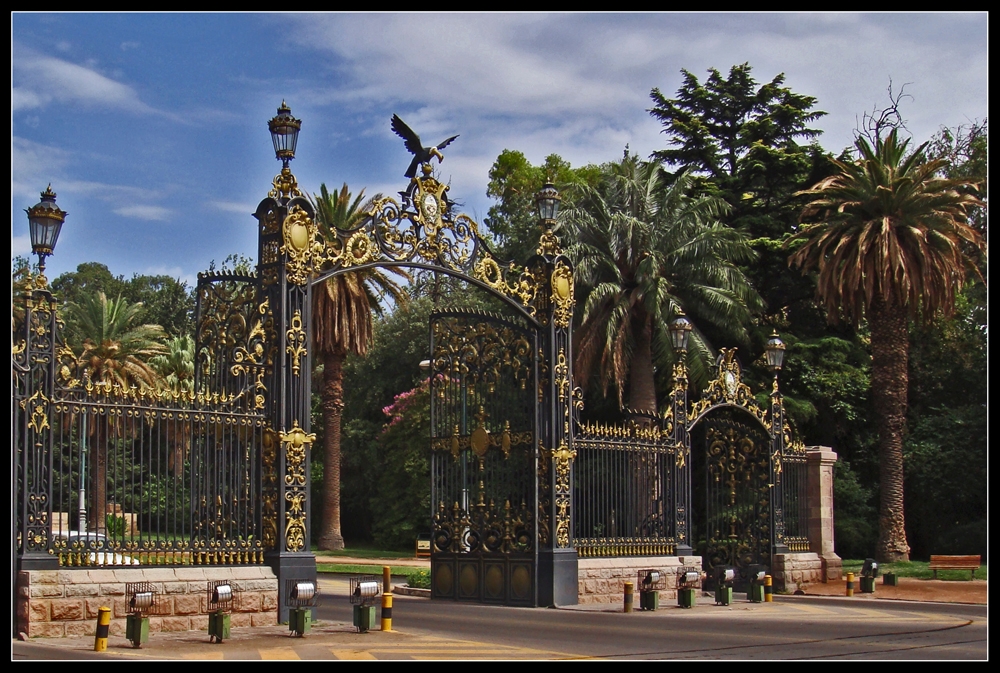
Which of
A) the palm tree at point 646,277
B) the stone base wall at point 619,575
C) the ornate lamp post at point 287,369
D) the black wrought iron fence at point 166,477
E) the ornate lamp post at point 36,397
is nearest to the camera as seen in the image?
the ornate lamp post at point 36,397

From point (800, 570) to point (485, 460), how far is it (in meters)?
8.52

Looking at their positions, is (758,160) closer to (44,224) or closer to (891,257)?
(891,257)

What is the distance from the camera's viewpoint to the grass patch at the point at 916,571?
96.7 feet

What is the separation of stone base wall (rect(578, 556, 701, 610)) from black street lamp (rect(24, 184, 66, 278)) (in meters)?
10.8

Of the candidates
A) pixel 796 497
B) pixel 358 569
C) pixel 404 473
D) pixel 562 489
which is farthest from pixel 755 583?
pixel 404 473

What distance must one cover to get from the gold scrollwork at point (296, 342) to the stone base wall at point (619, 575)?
6.87 m

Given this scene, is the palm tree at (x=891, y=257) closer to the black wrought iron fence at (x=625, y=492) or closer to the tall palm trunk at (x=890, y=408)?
the tall palm trunk at (x=890, y=408)

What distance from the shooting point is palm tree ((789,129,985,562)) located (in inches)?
1321

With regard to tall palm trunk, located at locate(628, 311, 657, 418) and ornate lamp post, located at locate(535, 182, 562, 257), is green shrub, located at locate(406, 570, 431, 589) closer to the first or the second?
tall palm trunk, located at locate(628, 311, 657, 418)

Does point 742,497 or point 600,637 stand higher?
point 742,497

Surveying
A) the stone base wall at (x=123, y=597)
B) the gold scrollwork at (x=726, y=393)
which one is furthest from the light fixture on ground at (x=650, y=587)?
the stone base wall at (x=123, y=597)

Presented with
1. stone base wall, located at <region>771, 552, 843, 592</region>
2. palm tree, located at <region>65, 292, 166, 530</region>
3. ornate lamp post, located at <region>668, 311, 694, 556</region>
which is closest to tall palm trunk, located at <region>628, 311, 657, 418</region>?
stone base wall, located at <region>771, 552, 843, 592</region>

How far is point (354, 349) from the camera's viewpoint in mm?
41500

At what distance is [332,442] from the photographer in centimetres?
4472
